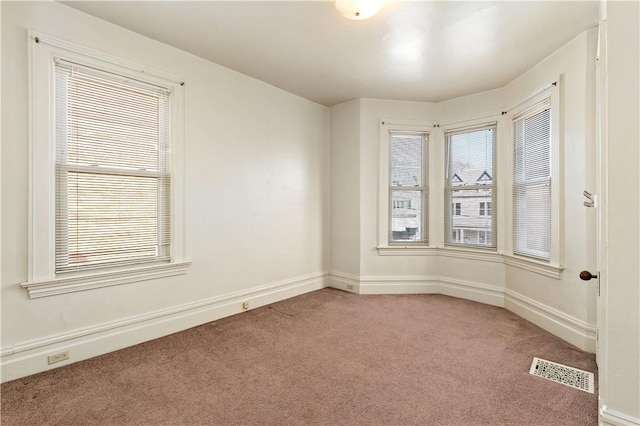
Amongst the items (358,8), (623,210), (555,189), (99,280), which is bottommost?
(99,280)

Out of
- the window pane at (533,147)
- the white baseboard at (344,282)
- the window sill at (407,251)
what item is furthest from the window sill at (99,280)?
the window pane at (533,147)

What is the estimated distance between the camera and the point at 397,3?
7.81ft

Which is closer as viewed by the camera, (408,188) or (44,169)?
(44,169)

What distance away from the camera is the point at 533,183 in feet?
11.3

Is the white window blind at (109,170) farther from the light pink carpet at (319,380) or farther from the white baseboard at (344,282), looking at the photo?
the white baseboard at (344,282)

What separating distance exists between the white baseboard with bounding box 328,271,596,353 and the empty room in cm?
2

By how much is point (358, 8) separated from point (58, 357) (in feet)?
11.0

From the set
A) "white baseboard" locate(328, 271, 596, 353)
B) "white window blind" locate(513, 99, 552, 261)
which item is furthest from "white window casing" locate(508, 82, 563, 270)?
"white baseboard" locate(328, 271, 596, 353)

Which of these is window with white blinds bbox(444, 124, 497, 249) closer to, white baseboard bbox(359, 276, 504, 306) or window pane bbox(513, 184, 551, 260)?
window pane bbox(513, 184, 551, 260)

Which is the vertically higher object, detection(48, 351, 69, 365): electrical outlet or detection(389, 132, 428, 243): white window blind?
detection(389, 132, 428, 243): white window blind

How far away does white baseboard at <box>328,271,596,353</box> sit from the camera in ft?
9.25

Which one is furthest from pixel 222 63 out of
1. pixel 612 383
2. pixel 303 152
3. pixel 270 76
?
pixel 612 383

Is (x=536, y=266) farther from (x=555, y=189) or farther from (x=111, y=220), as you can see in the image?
(x=111, y=220)

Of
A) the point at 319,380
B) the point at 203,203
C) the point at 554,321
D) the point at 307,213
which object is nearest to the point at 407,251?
the point at 307,213
